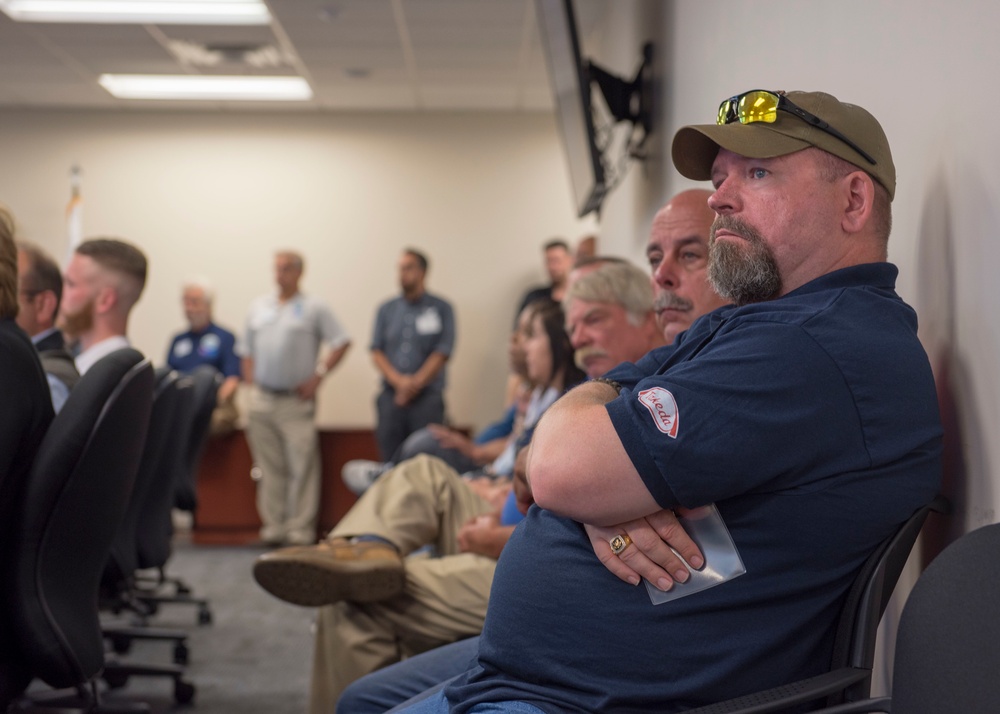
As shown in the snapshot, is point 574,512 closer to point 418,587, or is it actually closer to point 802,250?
point 802,250

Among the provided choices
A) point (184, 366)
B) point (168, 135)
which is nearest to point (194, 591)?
point (184, 366)

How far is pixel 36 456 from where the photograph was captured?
1725mm

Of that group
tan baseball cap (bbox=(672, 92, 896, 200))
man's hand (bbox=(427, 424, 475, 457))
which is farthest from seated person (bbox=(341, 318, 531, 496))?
tan baseball cap (bbox=(672, 92, 896, 200))

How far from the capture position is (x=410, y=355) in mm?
6668

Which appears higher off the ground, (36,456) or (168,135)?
(168,135)

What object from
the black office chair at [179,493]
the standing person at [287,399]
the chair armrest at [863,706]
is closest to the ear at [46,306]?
the black office chair at [179,493]

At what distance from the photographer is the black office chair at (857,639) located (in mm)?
1002

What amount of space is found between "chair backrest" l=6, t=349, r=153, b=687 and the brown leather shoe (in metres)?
0.32

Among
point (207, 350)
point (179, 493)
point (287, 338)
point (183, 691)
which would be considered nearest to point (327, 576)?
point (183, 691)

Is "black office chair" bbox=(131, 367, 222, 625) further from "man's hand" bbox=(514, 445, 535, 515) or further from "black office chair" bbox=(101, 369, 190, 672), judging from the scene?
"man's hand" bbox=(514, 445, 535, 515)

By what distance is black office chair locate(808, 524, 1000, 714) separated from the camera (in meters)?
0.77

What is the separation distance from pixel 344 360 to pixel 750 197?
659cm

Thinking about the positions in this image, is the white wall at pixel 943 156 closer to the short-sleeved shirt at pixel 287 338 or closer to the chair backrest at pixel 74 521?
the chair backrest at pixel 74 521

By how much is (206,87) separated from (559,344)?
523 cm
